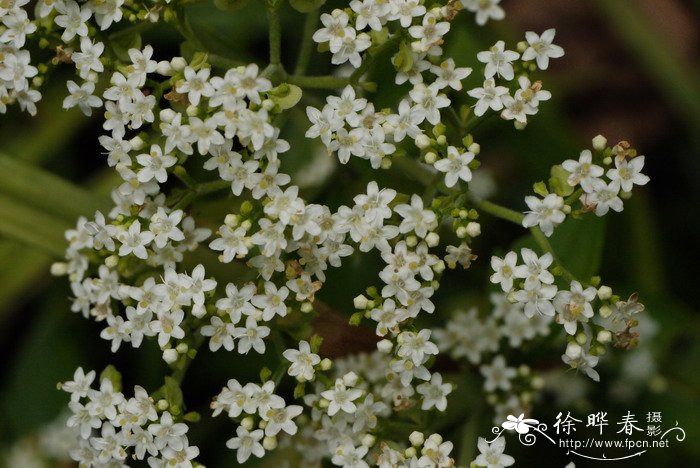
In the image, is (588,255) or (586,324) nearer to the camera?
(586,324)

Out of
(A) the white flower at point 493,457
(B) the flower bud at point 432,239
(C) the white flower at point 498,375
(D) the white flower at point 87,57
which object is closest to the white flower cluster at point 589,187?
(B) the flower bud at point 432,239

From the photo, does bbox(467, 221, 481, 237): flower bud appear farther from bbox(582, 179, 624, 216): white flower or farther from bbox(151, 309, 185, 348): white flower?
bbox(151, 309, 185, 348): white flower

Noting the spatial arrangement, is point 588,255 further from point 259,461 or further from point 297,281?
point 259,461

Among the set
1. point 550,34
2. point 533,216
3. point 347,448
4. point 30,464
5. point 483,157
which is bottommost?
point 347,448

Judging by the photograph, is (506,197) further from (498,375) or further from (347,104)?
(347,104)

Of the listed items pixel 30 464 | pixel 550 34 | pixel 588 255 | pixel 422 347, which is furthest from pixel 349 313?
pixel 30 464

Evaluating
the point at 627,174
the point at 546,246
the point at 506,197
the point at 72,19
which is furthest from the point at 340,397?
the point at 506,197
